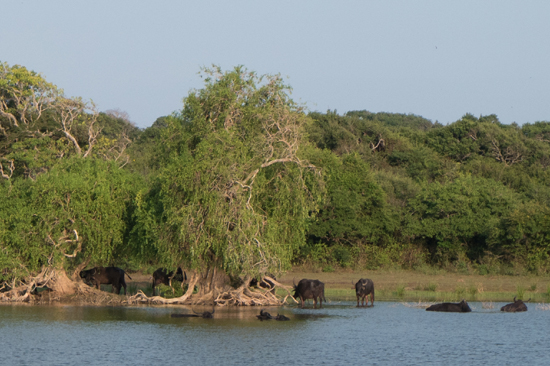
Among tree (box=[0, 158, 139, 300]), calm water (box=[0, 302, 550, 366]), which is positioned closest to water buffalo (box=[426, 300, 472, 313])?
calm water (box=[0, 302, 550, 366])

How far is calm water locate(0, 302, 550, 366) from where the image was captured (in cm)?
1722

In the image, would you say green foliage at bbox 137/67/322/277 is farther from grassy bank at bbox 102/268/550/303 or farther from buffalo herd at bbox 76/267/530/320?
grassy bank at bbox 102/268/550/303

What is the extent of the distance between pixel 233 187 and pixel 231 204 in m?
0.68

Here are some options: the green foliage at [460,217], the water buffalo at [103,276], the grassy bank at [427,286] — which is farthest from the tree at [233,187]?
the green foliage at [460,217]

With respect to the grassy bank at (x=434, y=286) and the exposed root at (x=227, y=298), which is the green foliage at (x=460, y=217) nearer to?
the grassy bank at (x=434, y=286)

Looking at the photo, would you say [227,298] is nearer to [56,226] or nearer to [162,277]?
[162,277]

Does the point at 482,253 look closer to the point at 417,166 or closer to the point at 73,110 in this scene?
the point at 417,166

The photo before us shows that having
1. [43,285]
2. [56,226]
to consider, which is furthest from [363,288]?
[43,285]

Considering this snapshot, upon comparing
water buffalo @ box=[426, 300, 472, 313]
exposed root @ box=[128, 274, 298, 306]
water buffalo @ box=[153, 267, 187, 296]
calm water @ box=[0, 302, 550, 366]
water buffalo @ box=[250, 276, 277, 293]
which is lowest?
calm water @ box=[0, 302, 550, 366]

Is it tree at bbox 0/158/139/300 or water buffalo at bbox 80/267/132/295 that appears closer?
tree at bbox 0/158/139/300

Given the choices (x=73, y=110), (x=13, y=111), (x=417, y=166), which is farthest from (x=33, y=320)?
(x=417, y=166)

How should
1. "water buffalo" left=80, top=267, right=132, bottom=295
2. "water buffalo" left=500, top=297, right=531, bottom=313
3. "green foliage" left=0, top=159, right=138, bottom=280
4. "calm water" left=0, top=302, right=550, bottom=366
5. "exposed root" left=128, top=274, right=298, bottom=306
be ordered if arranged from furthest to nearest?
"water buffalo" left=80, top=267, right=132, bottom=295, "green foliage" left=0, top=159, right=138, bottom=280, "exposed root" left=128, top=274, right=298, bottom=306, "water buffalo" left=500, top=297, right=531, bottom=313, "calm water" left=0, top=302, right=550, bottom=366

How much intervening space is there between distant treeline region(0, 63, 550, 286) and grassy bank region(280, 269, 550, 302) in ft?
6.62

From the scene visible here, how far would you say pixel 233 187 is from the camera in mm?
27688
